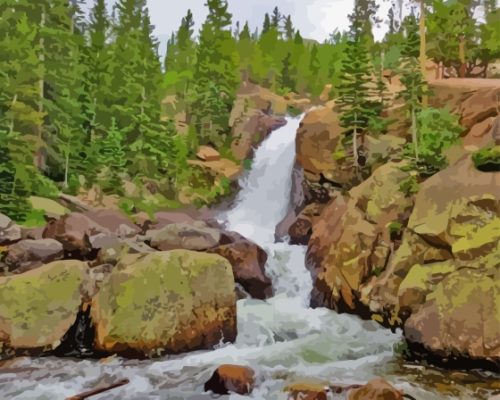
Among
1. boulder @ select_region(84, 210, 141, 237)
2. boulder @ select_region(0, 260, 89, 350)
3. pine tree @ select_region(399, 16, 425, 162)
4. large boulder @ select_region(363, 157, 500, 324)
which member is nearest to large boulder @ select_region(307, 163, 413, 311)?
large boulder @ select_region(363, 157, 500, 324)

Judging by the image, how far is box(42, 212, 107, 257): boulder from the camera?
7508mm

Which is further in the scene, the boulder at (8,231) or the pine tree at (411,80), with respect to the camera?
the pine tree at (411,80)

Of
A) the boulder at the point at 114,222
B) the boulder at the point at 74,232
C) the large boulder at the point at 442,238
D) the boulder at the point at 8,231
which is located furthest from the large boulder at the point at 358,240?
the boulder at the point at 8,231

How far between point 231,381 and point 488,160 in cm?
455

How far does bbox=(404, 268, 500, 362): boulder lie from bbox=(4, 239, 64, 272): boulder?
4.92 meters

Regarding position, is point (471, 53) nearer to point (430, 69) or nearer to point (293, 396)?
point (430, 69)

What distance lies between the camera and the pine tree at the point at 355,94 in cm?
966

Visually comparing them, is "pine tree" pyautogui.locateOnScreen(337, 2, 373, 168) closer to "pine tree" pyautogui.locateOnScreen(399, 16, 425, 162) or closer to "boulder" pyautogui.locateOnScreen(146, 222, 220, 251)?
"pine tree" pyautogui.locateOnScreen(399, 16, 425, 162)

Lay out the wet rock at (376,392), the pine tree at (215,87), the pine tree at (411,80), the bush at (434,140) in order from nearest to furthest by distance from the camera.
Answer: the wet rock at (376,392), the bush at (434,140), the pine tree at (411,80), the pine tree at (215,87)

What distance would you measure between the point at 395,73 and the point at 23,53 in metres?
6.31

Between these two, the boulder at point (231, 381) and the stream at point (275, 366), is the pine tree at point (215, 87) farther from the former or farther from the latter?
the boulder at point (231, 381)

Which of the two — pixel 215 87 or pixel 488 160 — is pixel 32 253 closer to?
pixel 488 160

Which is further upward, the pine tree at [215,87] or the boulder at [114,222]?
the pine tree at [215,87]

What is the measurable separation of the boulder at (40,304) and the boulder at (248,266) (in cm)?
227
